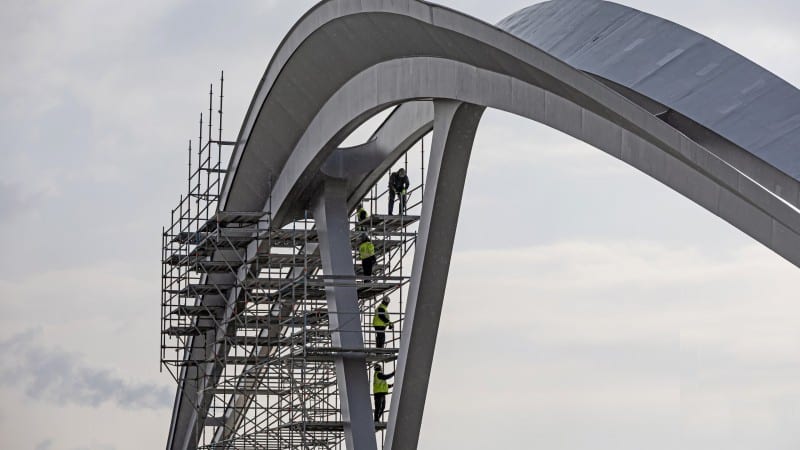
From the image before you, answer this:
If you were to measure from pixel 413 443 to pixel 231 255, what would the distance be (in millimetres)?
9351

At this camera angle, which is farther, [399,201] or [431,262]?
[399,201]

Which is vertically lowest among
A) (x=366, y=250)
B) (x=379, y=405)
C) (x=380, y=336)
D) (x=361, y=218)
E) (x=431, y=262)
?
(x=379, y=405)

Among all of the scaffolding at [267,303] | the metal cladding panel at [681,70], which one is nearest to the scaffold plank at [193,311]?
the scaffolding at [267,303]

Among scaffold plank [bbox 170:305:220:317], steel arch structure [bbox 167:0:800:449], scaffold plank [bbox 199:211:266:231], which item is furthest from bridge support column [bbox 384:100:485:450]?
scaffold plank [bbox 170:305:220:317]

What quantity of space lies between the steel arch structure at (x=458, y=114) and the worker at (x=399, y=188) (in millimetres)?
424

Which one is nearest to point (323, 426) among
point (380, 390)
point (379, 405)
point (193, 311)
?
point (379, 405)

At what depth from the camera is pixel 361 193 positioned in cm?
2664

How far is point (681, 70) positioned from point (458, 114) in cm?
542

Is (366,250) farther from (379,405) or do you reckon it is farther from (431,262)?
(431,262)

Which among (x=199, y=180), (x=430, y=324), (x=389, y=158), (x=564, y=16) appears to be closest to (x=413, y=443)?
(x=430, y=324)

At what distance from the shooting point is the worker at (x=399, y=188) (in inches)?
1005

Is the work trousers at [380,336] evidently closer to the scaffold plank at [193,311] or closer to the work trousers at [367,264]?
the work trousers at [367,264]

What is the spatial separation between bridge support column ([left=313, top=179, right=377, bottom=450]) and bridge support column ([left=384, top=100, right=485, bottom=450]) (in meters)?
2.97

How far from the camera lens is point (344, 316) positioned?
24.5 metres
